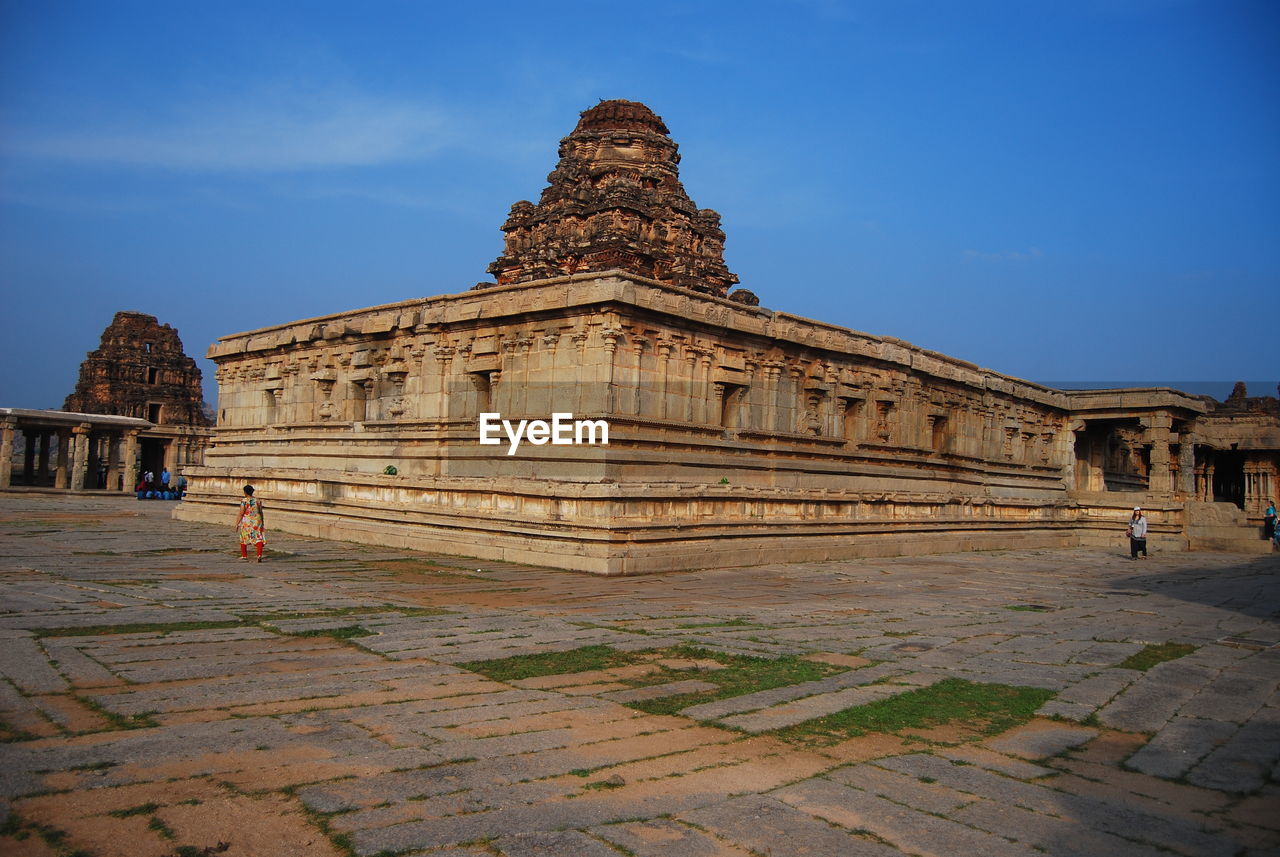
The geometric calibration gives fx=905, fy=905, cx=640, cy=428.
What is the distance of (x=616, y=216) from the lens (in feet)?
108

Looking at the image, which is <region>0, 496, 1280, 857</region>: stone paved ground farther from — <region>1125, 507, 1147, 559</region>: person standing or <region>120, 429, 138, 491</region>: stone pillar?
<region>120, 429, 138, 491</region>: stone pillar

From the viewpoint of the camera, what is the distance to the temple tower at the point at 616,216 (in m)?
32.9

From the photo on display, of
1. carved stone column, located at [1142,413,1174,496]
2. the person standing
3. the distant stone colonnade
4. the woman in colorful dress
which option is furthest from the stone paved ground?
the distant stone colonnade

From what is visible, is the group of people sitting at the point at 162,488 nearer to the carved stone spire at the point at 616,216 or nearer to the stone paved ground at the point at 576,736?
the carved stone spire at the point at 616,216

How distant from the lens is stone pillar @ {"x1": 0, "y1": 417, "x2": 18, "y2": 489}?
37406 millimetres

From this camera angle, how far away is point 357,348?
75.0 ft

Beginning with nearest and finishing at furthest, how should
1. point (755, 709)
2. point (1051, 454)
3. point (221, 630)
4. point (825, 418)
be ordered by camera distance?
point (755, 709), point (221, 630), point (825, 418), point (1051, 454)

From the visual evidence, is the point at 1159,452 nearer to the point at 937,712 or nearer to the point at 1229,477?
the point at 1229,477

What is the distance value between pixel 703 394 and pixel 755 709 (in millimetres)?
13097

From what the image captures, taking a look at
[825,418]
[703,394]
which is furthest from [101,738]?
[825,418]

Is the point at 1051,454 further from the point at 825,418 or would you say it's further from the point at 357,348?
the point at 357,348

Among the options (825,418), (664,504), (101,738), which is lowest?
(101,738)

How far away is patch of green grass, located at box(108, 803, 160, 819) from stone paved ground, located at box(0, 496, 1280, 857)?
15 millimetres

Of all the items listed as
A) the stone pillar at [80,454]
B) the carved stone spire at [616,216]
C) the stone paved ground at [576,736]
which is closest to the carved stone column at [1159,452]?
the carved stone spire at [616,216]
